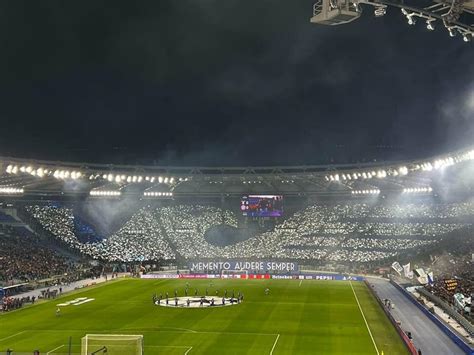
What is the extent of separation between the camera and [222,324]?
38875 mm

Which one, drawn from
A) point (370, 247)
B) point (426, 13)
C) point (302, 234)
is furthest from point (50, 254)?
point (426, 13)

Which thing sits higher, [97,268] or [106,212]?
[106,212]

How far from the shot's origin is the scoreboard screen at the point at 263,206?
86.2m

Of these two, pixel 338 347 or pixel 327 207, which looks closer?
pixel 338 347

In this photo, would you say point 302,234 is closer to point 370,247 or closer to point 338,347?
point 370,247

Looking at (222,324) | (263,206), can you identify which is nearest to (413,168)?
(263,206)

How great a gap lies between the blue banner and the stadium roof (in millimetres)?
13118

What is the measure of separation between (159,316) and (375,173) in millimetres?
35178

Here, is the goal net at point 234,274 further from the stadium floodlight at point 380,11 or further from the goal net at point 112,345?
the stadium floodlight at point 380,11

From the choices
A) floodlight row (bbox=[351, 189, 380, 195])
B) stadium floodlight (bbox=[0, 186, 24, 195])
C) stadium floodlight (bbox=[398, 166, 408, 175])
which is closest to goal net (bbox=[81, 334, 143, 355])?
stadium floodlight (bbox=[398, 166, 408, 175])

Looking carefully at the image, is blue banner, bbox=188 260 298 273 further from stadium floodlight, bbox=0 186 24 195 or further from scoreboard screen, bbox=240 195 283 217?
stadium floodlight, bbox=0 186 24 195

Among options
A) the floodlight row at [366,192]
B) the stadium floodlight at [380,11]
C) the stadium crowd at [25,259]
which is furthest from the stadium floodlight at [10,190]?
the stadium floodlight at [380,11]

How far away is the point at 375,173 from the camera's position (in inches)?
2562

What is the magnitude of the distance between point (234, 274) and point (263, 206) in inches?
576
